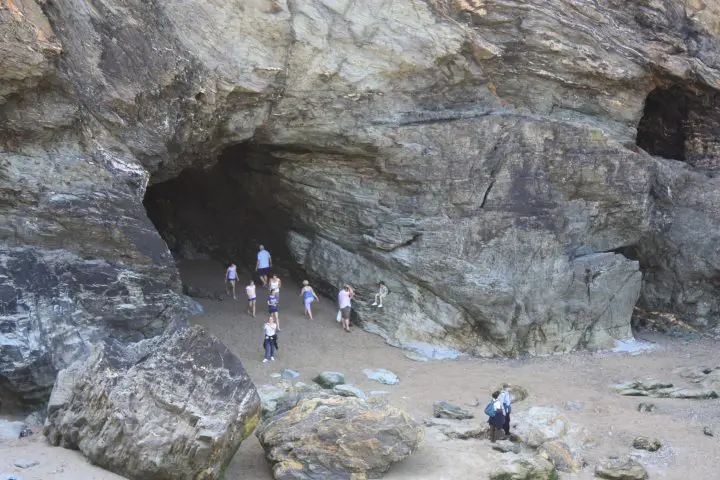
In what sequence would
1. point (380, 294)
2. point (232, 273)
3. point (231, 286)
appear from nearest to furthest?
point (380, 294), point (232, 273), point (231, 286)

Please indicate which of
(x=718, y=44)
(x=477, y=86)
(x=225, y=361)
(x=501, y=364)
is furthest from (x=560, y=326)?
(x=225, y=361)

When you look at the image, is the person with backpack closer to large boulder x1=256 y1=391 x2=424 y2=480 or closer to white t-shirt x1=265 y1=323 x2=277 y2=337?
large boulder x1=256 y1=391 x2=424 y2=480

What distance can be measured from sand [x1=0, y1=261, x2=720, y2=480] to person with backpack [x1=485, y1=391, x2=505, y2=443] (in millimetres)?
276

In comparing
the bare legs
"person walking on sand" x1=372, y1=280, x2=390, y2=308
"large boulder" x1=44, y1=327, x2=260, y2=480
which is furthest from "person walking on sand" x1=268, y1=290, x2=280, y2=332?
"large boulder" x1=44, y1=327, x2=260, y2=480

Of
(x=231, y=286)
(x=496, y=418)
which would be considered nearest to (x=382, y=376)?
(x=496, y=418)

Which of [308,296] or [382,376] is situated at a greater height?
[308,296]

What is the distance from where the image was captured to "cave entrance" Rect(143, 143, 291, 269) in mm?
22062

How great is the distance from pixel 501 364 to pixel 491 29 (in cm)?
831

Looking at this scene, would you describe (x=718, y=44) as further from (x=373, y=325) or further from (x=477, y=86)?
(x=373, y=325)

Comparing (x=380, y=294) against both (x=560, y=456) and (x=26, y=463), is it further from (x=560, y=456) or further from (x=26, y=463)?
(x=26, y=463)

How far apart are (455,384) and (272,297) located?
4.80m

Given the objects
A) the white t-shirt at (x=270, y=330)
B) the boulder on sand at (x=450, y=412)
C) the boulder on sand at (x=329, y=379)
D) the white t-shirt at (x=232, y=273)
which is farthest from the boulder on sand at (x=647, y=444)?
the white t-shirt at (x=232, y=273)

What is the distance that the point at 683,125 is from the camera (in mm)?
23719

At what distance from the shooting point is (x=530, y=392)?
17.5 meters
